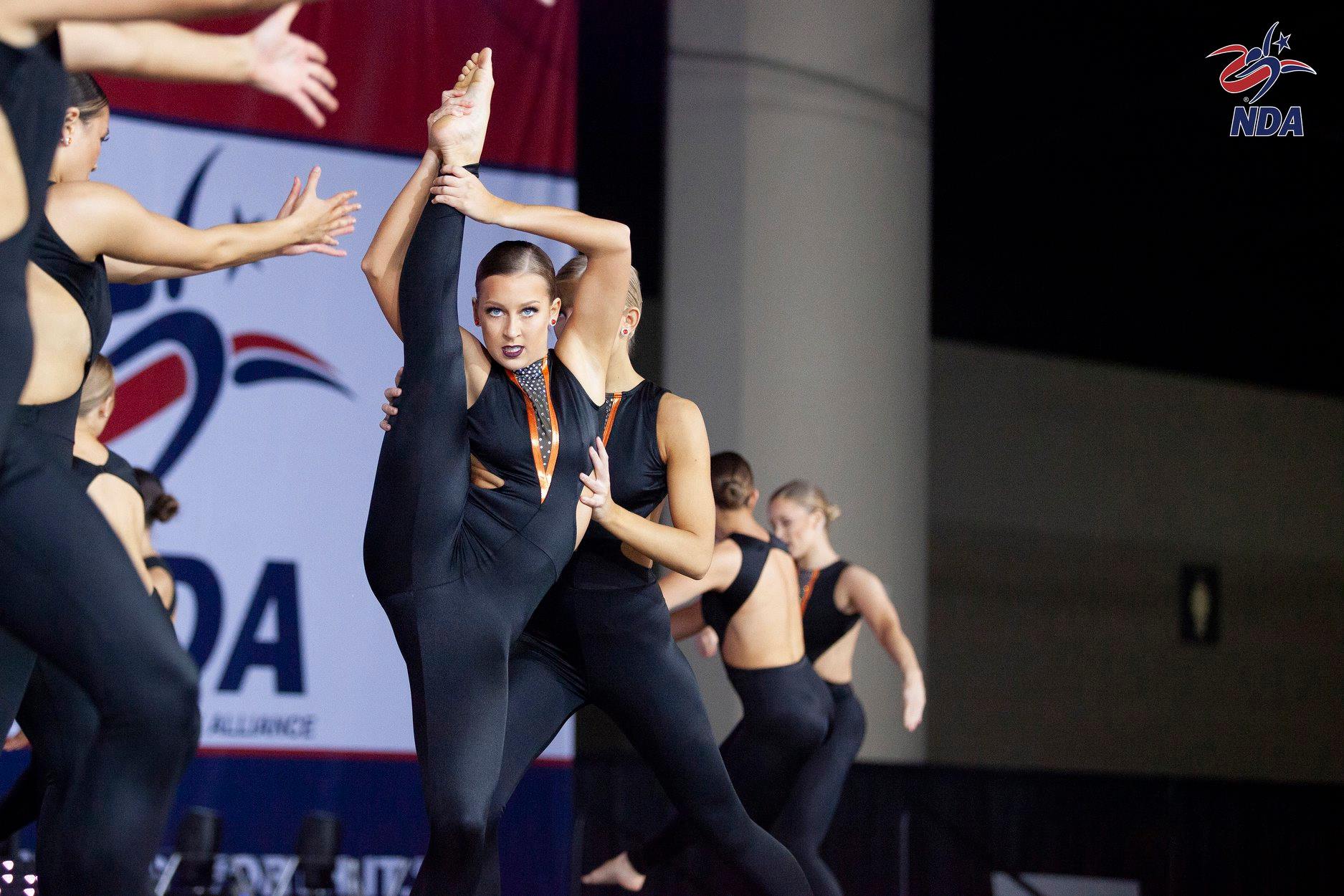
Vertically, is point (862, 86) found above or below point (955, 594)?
above

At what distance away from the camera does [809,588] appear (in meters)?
5.06

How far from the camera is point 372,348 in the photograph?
6207mm

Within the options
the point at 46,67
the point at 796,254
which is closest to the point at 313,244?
the point at 46,67

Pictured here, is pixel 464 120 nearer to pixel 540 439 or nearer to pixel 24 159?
pixel 540 439

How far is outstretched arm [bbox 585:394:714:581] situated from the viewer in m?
3.04

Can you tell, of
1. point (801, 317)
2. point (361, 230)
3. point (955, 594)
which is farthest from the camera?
point (955, 594)

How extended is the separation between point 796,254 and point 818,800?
3732 mm

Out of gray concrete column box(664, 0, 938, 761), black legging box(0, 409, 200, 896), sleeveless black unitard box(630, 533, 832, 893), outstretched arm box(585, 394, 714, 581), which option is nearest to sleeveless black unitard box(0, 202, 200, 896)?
black legging box(0, 409, 200, 896)

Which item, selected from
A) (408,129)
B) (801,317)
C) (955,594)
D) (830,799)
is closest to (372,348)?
(408,129)

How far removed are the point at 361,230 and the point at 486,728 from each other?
152 inches

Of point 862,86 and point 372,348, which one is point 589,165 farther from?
point 372,348

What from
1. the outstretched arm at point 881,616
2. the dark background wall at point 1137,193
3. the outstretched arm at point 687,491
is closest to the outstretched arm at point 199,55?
the outstretched arm at point 687,491

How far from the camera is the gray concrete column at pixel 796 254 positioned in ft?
24.8

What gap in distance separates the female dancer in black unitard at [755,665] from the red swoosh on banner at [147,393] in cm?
259
